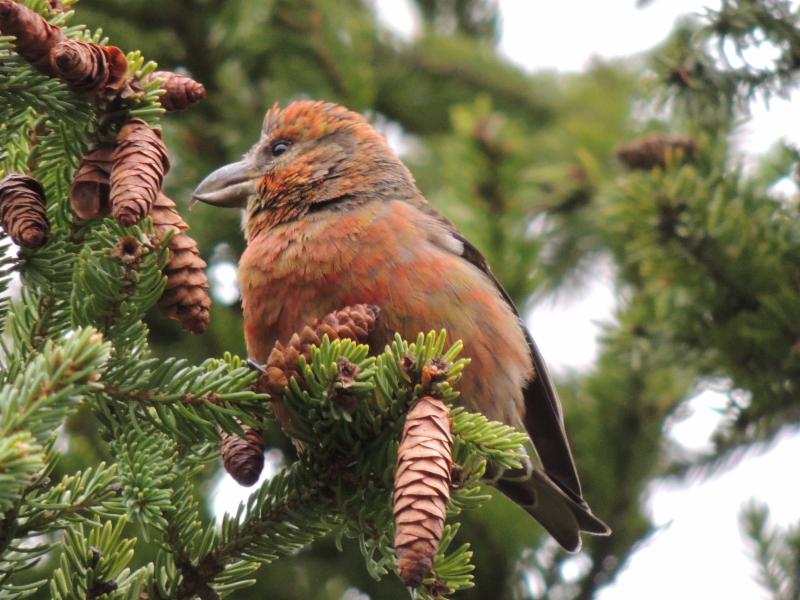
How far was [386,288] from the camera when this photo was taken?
307 cm

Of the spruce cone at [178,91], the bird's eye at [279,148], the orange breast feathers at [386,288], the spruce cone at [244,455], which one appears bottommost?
the bird's eye at [279,148]

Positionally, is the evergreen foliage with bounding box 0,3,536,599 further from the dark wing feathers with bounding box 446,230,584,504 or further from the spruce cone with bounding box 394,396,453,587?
the dark wing feathers with bounding box 446,230,584,504

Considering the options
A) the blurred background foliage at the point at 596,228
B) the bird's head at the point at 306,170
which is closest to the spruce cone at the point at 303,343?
the bird's head at the point at 306,170

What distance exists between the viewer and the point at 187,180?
4.82 m

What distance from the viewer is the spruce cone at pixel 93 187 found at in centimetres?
206

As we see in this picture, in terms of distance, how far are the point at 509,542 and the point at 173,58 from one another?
2.70 metres

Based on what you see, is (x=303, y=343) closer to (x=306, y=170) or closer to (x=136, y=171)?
(x=136, y=171)

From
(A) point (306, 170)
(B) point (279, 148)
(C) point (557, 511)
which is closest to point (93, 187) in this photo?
(A) point (306, 170)

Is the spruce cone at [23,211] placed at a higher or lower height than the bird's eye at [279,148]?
higher

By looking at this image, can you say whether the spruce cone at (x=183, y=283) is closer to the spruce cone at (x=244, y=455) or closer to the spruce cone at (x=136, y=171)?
the spruce cone at (x=136, y=171)

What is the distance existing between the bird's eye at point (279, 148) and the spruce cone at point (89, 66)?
71.1 inches

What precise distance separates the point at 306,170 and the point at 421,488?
2114 mm

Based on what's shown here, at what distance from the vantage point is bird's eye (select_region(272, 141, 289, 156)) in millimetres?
3898

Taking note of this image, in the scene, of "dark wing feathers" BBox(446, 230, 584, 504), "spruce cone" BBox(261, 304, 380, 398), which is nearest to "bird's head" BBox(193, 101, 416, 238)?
"dark wing feathers" BBox(446, 230, 584, 504)
